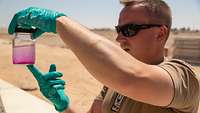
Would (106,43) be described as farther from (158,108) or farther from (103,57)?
(158,108)

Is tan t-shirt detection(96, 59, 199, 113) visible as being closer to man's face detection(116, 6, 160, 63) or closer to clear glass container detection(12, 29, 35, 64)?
man's face detection(116, 6, 160, 63)

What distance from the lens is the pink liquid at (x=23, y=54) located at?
2457 millimetres

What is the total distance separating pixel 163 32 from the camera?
202cm

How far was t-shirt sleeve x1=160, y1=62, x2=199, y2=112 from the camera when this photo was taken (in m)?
1.69

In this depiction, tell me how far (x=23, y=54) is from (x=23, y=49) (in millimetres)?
33

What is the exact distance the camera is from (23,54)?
2.49 meters

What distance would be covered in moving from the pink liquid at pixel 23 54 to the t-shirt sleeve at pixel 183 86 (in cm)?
103

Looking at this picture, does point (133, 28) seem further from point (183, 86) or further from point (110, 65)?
point (110, 65)

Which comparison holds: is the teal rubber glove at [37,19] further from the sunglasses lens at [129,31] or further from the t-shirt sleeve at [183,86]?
the t-shirt sleeve at [183,86]

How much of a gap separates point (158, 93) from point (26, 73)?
452 inches

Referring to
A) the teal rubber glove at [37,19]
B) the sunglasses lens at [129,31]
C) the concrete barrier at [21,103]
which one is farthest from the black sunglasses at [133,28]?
the concrete barrier at [21,103]

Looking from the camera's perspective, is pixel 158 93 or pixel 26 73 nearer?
pixel 158 93

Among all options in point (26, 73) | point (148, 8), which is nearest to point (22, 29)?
point (148, 8)

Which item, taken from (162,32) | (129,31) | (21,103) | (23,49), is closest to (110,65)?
(129,31)
